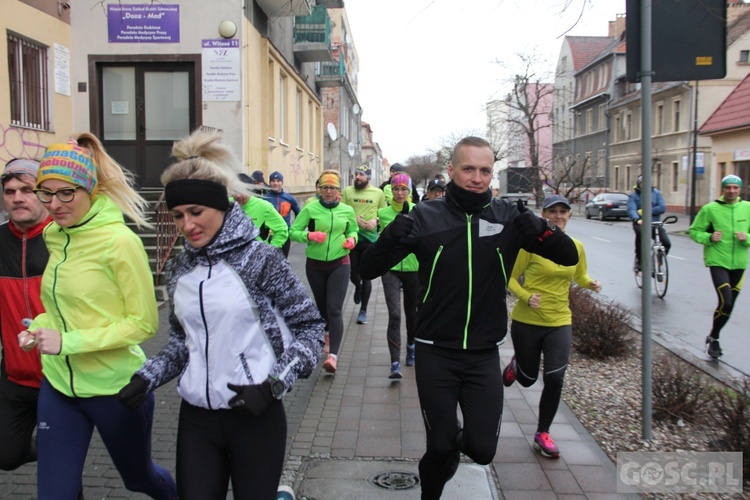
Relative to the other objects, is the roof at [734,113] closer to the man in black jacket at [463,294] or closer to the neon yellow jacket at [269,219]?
the neon yellow jacket at [269,219]

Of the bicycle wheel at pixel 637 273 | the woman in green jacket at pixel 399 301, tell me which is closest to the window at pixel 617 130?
the bicycle wheel at pixel 637 273

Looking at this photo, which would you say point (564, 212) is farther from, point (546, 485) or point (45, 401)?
point (45, 401)

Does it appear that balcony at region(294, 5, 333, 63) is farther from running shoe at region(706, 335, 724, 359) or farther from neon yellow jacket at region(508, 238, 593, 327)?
neon yellow jacket at region(508, 238, 593, 327)

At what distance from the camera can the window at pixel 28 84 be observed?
11.1 m

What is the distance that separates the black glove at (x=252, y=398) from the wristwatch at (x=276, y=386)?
0.5 inches

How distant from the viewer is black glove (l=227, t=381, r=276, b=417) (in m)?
2.44

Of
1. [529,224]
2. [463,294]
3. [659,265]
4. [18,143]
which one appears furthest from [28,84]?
[659,265]

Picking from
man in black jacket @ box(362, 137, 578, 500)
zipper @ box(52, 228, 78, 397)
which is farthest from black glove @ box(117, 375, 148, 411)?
man in black jacket @ box(362, 137, 578, 500)

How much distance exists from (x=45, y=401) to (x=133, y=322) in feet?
1.75

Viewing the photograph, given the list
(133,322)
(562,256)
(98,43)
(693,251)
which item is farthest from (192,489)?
(693,251)

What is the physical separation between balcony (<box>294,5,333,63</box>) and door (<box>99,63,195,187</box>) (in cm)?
749

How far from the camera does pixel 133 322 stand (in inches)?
112

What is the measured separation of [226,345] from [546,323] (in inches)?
104

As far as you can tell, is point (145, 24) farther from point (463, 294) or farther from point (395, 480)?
point (463, 294)
